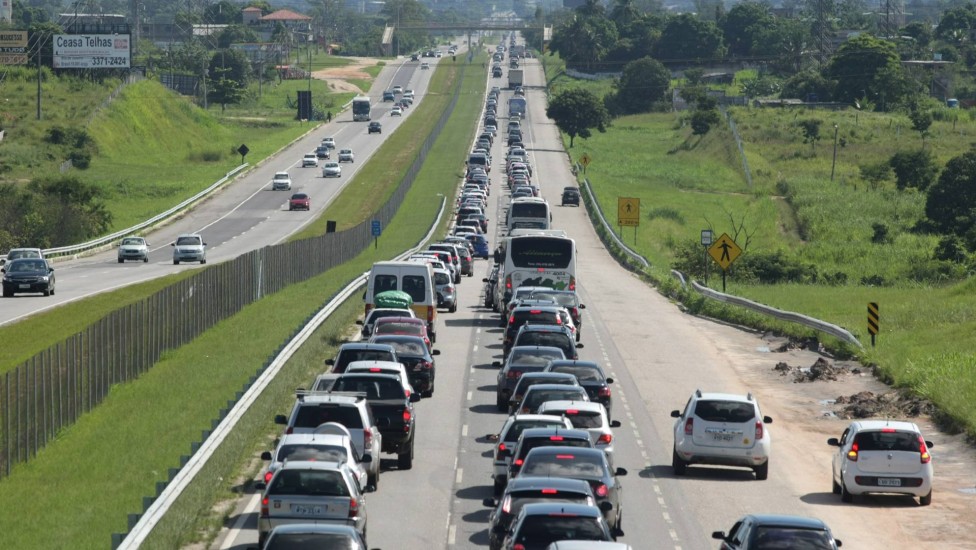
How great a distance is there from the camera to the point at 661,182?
138625mm

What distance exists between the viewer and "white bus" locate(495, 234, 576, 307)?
54594 mm

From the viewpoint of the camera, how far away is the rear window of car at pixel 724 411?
29.5 meters

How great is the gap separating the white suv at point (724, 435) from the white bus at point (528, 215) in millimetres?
48155

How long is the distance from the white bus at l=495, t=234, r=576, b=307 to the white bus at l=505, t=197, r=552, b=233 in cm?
2261

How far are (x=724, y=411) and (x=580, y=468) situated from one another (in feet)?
23.6

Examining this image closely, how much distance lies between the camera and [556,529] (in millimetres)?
18609

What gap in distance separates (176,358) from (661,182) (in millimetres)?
97047

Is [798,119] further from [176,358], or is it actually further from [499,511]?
[499,511]

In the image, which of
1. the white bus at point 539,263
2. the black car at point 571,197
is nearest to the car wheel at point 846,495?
the white bus at point 539,263

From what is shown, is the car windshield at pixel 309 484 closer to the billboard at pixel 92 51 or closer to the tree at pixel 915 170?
the tree at pixel 915 170

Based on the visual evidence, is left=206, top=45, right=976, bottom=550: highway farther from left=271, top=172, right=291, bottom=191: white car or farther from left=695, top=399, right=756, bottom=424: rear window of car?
left=271, top=172, right=291, bottom=191: white car

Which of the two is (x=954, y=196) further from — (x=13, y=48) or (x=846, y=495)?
(x=13, y=48)

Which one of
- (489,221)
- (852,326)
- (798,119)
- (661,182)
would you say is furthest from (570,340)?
(798,119)

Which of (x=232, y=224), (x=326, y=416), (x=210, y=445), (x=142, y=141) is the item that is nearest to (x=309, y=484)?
(x=326, y=416)
